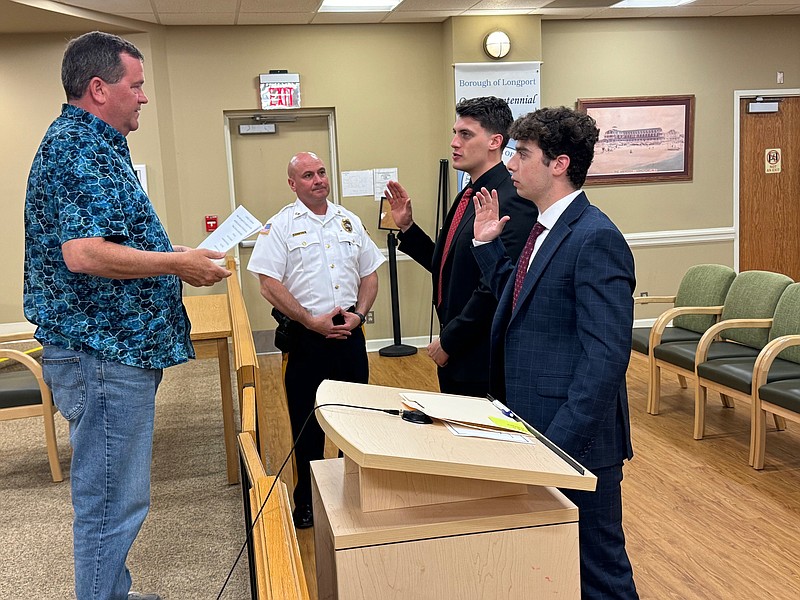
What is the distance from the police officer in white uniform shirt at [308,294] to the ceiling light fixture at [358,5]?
3.37 meters

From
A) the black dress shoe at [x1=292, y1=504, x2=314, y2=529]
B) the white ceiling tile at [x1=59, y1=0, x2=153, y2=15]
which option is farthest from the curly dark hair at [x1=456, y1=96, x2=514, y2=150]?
the white ceiling tile at [x1=59, y1=0, x2=153, y2=15]

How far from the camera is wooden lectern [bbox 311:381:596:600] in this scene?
132 centimetres

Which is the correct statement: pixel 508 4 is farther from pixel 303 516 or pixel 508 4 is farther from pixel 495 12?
pixel 303 516

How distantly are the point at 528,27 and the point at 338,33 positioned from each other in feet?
5.53

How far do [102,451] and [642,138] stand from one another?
21.3 ft

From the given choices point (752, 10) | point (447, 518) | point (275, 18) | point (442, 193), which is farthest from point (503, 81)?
point (447, 518)

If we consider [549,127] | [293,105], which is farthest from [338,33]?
[549,127]

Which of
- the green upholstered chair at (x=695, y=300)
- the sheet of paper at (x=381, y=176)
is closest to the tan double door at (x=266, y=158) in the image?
the sheet of paper at (x=381, y=176)

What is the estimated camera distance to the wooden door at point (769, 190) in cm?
764

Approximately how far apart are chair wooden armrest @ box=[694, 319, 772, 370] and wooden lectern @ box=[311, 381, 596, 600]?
333 centimetres

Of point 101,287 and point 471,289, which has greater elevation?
point 101,287

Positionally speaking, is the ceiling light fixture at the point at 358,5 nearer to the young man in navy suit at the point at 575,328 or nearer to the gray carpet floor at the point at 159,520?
the gray carpet floor at the point at 159,520

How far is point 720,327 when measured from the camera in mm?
4430

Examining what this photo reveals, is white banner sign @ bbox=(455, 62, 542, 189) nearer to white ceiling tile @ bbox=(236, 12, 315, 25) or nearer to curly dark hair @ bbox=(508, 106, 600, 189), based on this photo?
white ceiling tile @ bbox=(236, 12, 315, 25)
